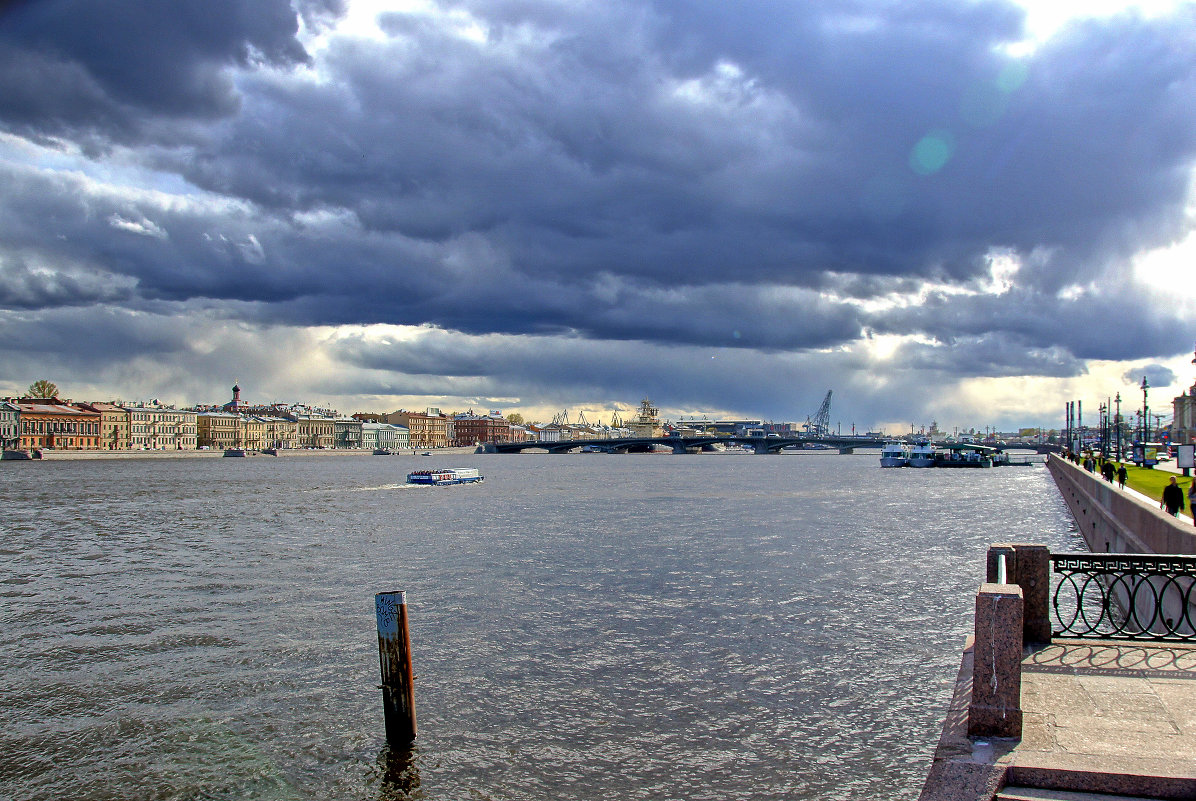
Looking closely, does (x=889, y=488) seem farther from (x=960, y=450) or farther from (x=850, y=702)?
(x=960, y=450)

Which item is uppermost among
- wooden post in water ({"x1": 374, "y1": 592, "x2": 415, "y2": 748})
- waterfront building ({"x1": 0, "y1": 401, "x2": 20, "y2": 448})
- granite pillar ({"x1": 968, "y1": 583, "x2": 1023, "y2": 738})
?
waterfront building ({"x1": 0, "y1": 401, "x2": 20, "y2": 448})

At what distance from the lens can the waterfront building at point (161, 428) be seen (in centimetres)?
16450

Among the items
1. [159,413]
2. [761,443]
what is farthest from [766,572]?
[159,413]

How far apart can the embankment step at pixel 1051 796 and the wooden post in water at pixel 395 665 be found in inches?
264

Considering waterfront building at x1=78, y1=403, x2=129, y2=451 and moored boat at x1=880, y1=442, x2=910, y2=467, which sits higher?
waterfront building at x1=78, y1=403, x2=129, y2=451

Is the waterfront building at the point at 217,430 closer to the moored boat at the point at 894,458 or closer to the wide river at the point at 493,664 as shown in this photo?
the moored boat at the point at 894,458

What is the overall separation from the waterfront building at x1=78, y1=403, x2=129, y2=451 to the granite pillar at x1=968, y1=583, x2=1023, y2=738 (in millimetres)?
174777

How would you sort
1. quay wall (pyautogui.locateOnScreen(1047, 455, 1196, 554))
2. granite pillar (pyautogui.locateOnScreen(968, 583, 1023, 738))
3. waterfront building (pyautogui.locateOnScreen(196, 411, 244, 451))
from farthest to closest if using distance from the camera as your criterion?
1. waterfront building (pyautogui.locateOnScreen(196, 411, 244, 451))
2. quay wall (pyautogui.locateOnScreen(1047, 455, 1196, 554))
3. granite pillar (pyautogui.locateOnScreen(968, 583, 1023, 738))

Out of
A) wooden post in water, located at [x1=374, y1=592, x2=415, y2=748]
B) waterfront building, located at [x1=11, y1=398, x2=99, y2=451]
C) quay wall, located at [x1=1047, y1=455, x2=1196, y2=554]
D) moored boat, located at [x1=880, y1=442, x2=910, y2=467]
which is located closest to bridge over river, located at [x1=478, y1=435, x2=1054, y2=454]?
moored boat, located at [x1=880, y1=442, x2=910, y2=467]

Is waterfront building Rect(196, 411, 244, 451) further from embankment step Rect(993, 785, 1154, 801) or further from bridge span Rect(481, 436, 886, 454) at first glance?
embankment step Rect(993, 785, 1154, 801)

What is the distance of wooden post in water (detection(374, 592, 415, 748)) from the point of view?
33.0 feet

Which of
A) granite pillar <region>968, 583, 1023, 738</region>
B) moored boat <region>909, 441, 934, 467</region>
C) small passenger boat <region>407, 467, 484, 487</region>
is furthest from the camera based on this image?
moored boat <region>909, 441, 934, 467</region>

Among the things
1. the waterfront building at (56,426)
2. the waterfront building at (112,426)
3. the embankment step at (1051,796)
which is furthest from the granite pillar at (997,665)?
the waterfront building at (112,426)

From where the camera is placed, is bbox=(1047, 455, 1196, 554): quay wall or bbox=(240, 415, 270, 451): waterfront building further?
bbox=(240, 415, 270, 451): waterfront building
